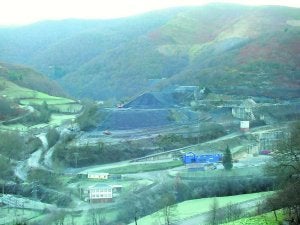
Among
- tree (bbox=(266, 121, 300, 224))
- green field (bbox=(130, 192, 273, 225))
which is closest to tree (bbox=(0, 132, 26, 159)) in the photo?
green field (bbox=(130, 192, 273, 225))

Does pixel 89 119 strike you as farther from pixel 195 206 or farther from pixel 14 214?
pixel 195 206

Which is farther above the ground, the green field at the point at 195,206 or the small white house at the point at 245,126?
the small white house at the point at 245,126

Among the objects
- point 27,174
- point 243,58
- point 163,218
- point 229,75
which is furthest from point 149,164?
point 243,58

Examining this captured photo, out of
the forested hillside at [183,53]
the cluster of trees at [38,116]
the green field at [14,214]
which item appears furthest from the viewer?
the forested hillside at [183,53]

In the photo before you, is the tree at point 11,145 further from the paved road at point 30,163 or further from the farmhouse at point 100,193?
the farmhouse at point 100,193

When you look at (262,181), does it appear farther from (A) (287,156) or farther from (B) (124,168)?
(A) (287,156)

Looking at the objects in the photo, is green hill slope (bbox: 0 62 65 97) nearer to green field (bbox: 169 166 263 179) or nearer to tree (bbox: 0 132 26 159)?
tree (bbox: 0 132 26 159)

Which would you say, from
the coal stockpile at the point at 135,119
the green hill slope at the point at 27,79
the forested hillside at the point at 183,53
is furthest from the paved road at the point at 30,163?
the green hill slope at the point at 27,79

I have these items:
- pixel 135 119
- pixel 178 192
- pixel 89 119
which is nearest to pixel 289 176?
pixel 178 192
